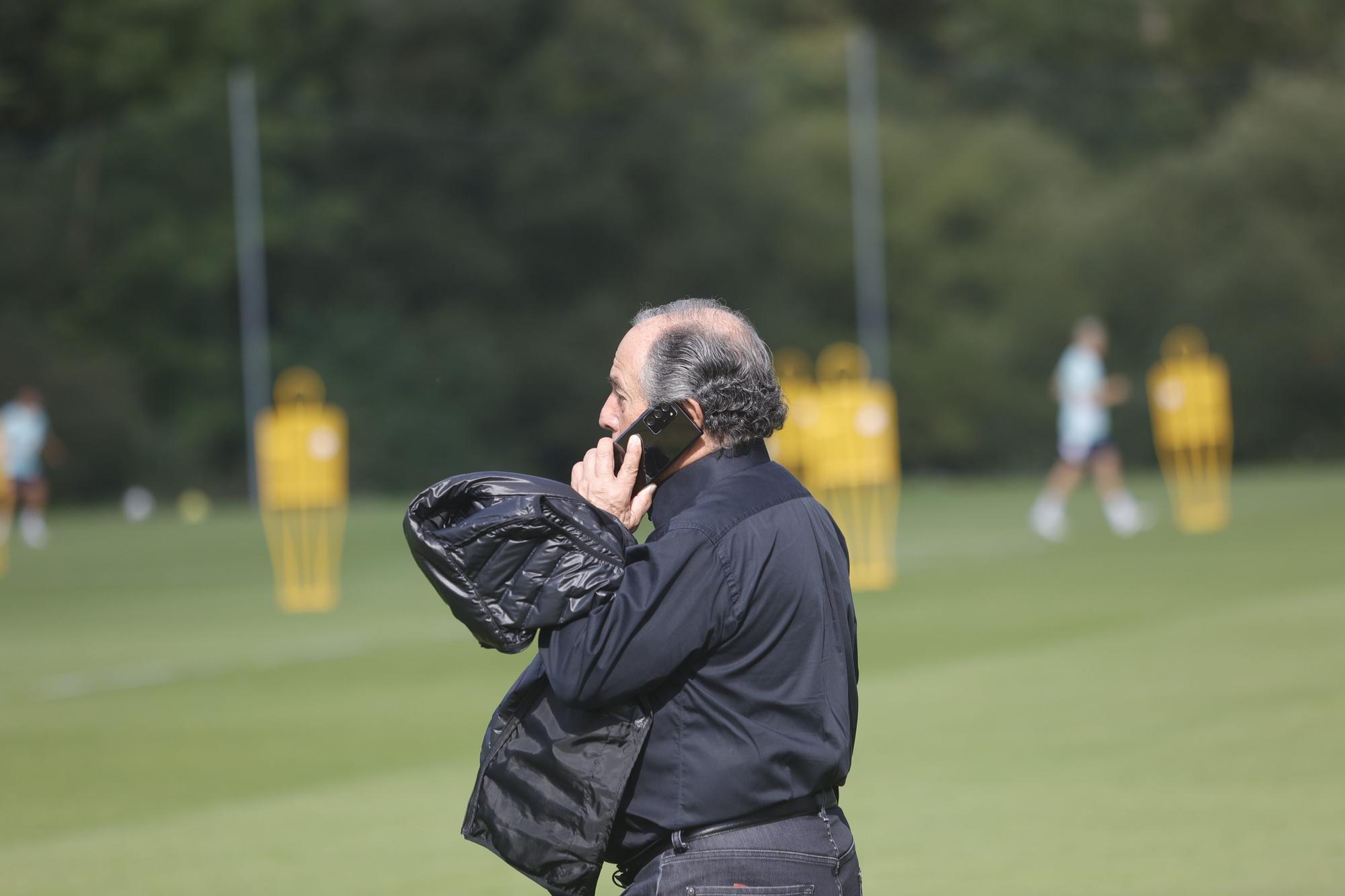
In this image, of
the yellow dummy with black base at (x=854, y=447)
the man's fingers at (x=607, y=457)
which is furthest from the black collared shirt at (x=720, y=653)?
the yellow dummy with black base at (x=854, y=447)

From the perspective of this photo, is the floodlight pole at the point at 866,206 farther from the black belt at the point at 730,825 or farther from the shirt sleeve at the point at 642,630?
the shirt sleeve at the point at 642,630

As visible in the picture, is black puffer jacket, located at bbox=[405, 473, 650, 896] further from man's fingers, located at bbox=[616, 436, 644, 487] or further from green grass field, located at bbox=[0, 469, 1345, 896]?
green grass field, located at bbox=[0, 469, 1345, 896]

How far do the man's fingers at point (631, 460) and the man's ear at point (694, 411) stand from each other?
0.34 feet

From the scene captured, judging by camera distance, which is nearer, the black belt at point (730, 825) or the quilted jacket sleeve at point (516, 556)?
the quilted jacket sleeve at point (516, 556)

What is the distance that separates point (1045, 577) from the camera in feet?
58.1

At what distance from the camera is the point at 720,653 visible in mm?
3510

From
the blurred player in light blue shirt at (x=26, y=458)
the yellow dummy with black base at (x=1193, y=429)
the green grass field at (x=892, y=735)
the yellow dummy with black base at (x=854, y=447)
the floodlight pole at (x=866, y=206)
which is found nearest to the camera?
the green grass field at (x=892, y=735)

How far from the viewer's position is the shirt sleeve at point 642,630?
3328 mm

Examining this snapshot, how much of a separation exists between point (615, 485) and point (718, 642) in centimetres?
37

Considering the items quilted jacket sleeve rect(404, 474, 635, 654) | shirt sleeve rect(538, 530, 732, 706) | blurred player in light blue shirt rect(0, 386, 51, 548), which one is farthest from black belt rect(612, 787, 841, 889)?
blurred player in light blue shirt rect(0, 386, 51, 548)

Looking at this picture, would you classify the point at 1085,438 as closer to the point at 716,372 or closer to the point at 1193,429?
the point at 1193,429

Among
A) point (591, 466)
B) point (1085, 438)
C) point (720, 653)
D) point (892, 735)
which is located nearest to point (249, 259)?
point (1085, 438)

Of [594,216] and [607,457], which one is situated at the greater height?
[594,216]

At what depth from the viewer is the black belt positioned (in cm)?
351
